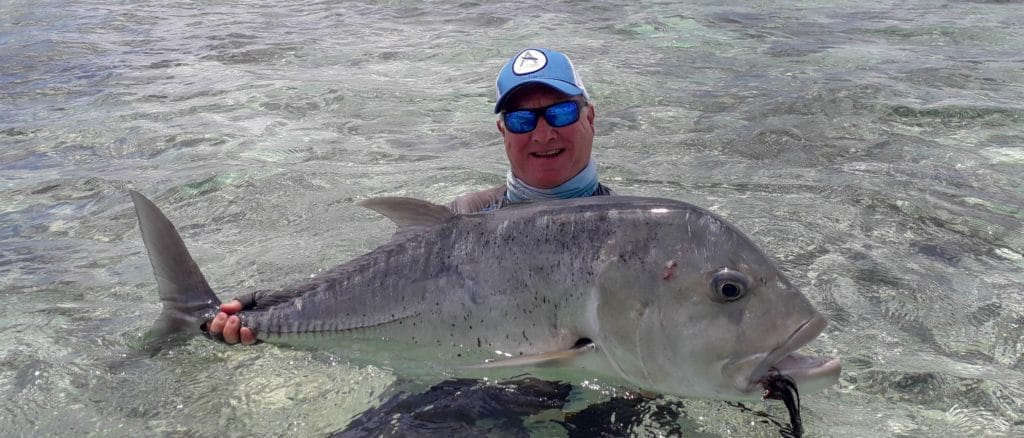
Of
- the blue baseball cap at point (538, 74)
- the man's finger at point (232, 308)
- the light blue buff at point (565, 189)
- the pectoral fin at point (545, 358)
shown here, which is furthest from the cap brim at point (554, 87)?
the man's finger at point (232, 308)

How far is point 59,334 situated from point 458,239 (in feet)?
8.32

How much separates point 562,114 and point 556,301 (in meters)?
1.27

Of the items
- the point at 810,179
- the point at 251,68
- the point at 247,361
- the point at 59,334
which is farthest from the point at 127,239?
the point at 251,68

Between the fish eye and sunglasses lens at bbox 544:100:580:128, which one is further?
sunglasses lens at bbox 544:100:580:128

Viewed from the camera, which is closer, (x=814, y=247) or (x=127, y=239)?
(x=814, y=247)

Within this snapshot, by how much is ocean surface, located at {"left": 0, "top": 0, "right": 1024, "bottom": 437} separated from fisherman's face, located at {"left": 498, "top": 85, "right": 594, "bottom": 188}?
1.22 meters

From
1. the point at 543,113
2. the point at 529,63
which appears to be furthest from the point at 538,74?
the point at 543,113

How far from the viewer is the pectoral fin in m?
2.89

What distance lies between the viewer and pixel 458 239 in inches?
130

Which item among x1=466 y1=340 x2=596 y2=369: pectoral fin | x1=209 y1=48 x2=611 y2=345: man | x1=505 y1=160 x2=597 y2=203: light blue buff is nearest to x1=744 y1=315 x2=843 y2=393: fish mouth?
x1=466 y1=340 x2=596 y2=369: pectoral fin

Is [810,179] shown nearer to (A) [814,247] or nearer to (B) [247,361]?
(A) [814,247]

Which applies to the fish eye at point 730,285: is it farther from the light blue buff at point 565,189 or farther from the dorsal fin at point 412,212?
the light blue buff at point 565,189

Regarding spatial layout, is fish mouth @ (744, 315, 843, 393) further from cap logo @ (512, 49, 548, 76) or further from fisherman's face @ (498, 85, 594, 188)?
cap logo @ (512, 49, 548, 76)

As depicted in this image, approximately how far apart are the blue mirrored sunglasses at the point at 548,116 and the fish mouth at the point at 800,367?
1700 mm
